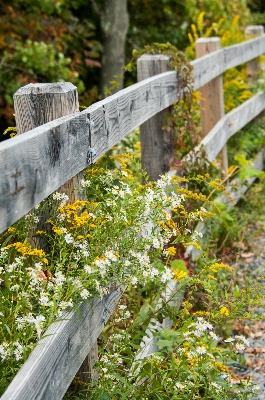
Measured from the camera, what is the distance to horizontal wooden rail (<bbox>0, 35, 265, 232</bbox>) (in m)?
1.94

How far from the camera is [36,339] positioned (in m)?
2.29

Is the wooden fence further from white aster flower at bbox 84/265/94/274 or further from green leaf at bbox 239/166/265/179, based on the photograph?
green leaf at bbox 239/166/265/179

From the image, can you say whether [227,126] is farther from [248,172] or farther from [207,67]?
[207,67]

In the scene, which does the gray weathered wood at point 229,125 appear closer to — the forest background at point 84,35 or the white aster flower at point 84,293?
the forest background at point 84,35

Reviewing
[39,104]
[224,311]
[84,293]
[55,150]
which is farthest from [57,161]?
[224,311]

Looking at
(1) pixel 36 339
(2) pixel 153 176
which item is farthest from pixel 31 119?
(2) pixel 153 176

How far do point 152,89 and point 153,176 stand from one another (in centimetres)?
79

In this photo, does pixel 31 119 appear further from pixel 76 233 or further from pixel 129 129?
pixel 129 129

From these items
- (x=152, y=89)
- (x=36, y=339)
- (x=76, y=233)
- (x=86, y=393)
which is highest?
(x=152, y=89)

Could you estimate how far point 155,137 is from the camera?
4711 mm

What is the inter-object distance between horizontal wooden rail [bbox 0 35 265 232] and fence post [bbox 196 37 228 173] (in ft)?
7.36

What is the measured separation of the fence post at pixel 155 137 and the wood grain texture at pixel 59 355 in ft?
6.54

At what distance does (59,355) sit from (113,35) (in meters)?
9.17

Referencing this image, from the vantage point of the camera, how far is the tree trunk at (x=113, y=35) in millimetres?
10711
